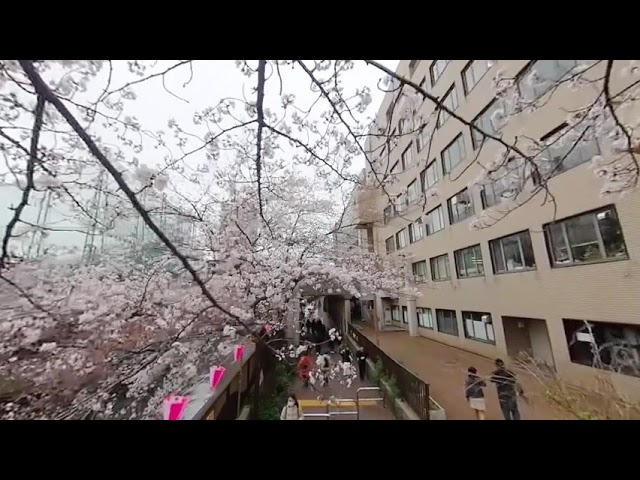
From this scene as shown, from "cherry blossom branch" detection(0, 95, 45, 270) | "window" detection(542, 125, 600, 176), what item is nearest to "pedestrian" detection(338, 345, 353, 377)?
"window" detection(542, 125, 600, 176)

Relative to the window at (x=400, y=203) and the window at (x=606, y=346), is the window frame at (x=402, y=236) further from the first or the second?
the window at (x=606, y=346)

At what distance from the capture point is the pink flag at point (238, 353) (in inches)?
49.3

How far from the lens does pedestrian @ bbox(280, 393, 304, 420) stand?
100 centimetres

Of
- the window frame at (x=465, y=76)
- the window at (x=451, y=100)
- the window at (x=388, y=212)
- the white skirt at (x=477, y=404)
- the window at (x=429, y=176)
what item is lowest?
the white skirt at (x=477, y=404)

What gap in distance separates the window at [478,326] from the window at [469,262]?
0.57 ft

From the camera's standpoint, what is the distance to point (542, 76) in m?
0.99

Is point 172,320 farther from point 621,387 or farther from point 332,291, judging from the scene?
point 621,387

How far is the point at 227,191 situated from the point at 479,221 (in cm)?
128

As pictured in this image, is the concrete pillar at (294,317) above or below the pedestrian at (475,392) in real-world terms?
above

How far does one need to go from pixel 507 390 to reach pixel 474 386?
0.11 meters

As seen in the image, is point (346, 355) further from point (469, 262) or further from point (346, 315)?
point (469, 262)

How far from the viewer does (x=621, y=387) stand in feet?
2.60

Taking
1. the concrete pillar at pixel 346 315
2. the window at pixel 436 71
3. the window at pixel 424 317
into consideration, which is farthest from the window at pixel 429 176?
the concrete pillar at pixel 346 315

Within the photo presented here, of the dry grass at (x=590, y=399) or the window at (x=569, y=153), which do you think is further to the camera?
the window at (x=569, y=153)
